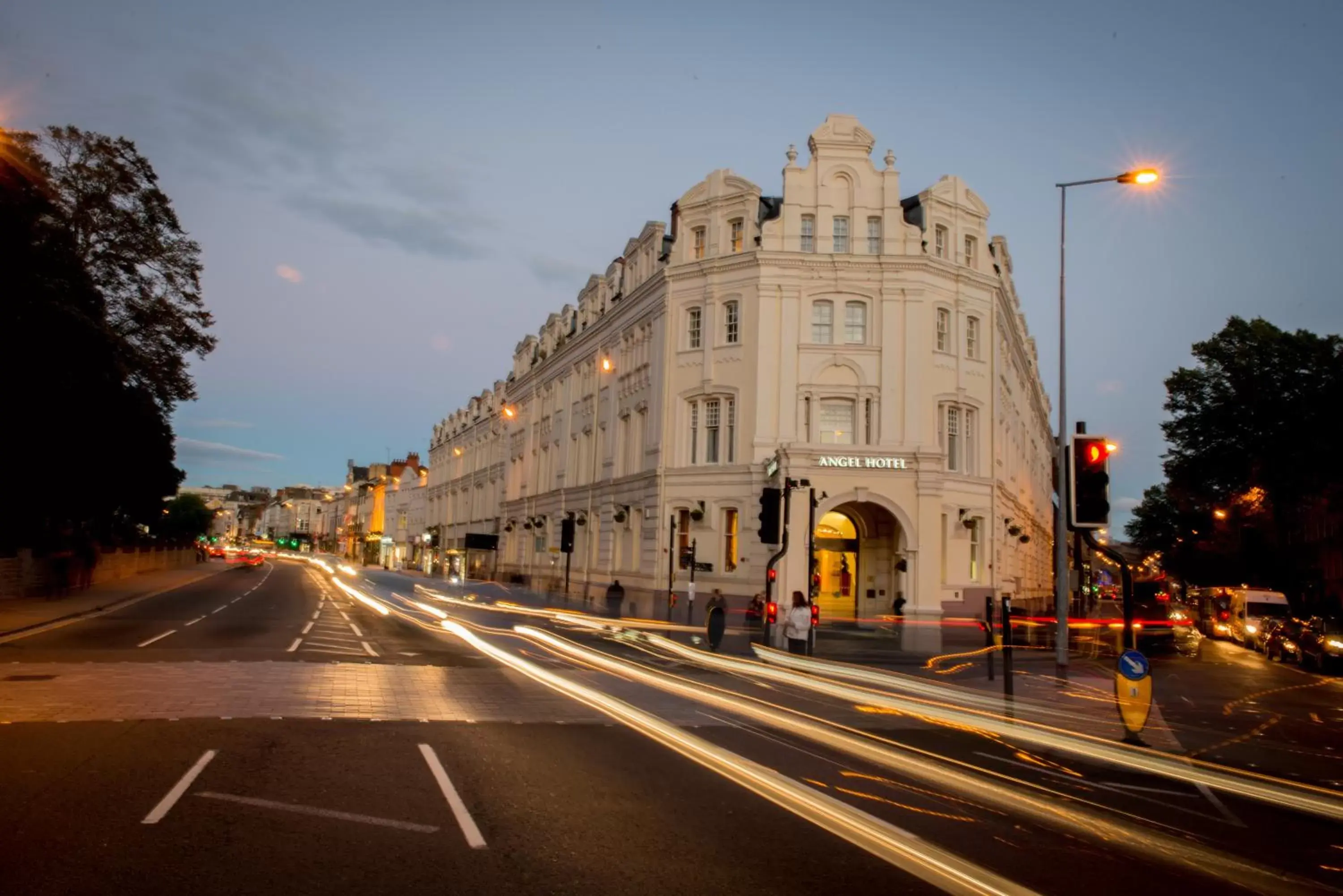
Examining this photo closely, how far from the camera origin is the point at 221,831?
6.96 m

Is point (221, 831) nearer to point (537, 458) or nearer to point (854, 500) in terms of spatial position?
point (854, 500)

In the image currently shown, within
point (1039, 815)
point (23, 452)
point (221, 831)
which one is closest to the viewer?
point (221, 831)

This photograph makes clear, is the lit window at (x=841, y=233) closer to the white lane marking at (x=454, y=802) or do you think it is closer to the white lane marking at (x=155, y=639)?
the white lane marking at (x=155, y=639)

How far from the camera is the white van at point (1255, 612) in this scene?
145 ft

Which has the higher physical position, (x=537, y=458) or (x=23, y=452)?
(x=537, y=458)

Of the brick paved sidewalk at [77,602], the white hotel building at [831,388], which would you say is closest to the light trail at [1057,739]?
the white hotel building at [831,388]

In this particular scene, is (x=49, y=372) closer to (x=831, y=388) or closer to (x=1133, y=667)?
(x=831, y=388)

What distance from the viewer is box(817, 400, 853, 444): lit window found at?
37.6 meters

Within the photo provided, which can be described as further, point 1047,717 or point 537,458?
point 537,458

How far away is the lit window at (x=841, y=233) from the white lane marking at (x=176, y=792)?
3300cm

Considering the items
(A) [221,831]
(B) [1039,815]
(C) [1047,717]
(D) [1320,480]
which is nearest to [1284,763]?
(C) [1047,717]

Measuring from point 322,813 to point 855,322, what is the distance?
33.2 m

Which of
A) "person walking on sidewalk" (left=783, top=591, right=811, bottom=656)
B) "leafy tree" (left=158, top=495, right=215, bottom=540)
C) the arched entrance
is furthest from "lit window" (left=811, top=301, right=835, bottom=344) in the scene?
"leafy tree" (left=158, top=495, right=215, bottom=540)

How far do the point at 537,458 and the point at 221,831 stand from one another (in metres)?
57.4
